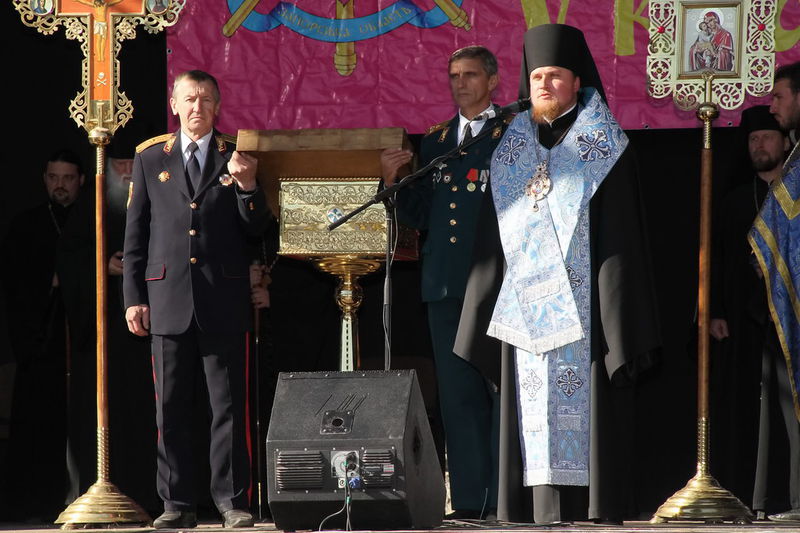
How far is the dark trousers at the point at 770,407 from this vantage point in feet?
22.0

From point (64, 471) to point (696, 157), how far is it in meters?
3.92

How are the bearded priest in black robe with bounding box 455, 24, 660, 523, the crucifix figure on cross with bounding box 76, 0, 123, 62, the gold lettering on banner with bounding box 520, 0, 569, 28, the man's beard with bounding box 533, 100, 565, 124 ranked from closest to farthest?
the bearded priest in black robe with bounding box 455, 24, 660, 523 < the man's beard with bounding box 533, 100, 565, 124 < the crucifix figure on cross with bounding box 76, 0, 123, 62 < the gold lettering on banner with bounding box 520, 0, 569, 28

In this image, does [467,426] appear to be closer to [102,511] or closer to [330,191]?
[330,191]

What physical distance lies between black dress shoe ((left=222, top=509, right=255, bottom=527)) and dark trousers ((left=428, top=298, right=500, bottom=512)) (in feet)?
3.03

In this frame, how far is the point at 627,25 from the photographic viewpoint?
7.17 meters

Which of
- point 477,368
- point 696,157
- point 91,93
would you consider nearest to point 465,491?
point 477,368

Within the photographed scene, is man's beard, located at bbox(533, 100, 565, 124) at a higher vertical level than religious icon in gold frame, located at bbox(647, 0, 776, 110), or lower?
lower

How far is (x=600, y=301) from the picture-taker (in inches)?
223

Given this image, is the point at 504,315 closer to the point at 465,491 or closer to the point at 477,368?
the point at 477,368

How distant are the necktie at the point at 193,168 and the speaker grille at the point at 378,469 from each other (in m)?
1.97

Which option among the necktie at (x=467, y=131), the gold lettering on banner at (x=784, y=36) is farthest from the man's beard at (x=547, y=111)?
the gold lettering on banner at (x=784, y=36)

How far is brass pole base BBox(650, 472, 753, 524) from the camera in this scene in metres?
6.36

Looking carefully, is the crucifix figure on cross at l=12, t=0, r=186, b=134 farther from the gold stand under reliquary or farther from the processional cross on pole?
the gold stand under reliquary

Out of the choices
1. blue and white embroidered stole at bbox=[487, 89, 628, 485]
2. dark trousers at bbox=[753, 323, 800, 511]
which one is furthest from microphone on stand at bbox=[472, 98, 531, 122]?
dark trousers at bbox=[753, 323, 800, 511]
